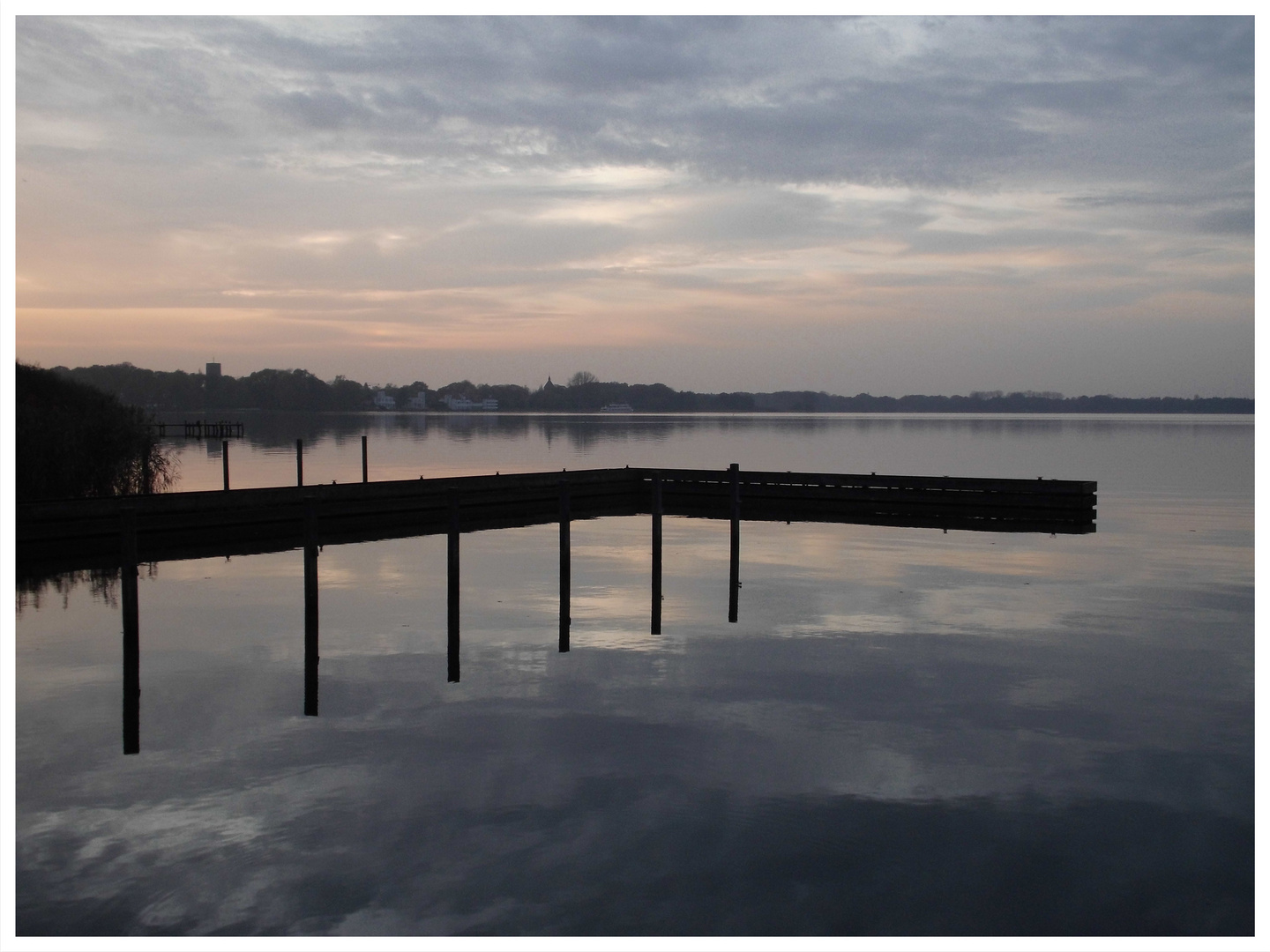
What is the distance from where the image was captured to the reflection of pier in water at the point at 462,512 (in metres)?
15.7

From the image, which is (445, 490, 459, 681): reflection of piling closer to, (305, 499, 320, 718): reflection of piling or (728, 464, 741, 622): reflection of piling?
(305, 499, 320, 718): reflection of piling

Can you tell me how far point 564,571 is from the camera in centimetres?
1764

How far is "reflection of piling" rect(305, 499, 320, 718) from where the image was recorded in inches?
547

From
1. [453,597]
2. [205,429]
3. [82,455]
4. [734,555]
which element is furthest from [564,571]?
[205,429]

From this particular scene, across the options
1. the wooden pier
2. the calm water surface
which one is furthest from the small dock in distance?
the wooden pier

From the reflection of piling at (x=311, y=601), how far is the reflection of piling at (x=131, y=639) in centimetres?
200

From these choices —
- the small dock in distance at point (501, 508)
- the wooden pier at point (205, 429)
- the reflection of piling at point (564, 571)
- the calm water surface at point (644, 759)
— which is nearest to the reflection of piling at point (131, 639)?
the calm water surface at point (644, 759)

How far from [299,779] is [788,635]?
31.6ft

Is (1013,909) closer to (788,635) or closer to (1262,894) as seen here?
(1262,894)

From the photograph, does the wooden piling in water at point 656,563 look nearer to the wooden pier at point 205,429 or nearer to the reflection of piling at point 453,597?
the reflection of piling at point 453,597

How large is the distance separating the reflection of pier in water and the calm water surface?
948 mm

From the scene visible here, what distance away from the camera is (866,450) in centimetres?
10262

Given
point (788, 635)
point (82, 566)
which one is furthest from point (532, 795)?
point (82, 566)

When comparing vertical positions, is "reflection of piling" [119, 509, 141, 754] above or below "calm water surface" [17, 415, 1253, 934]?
above
